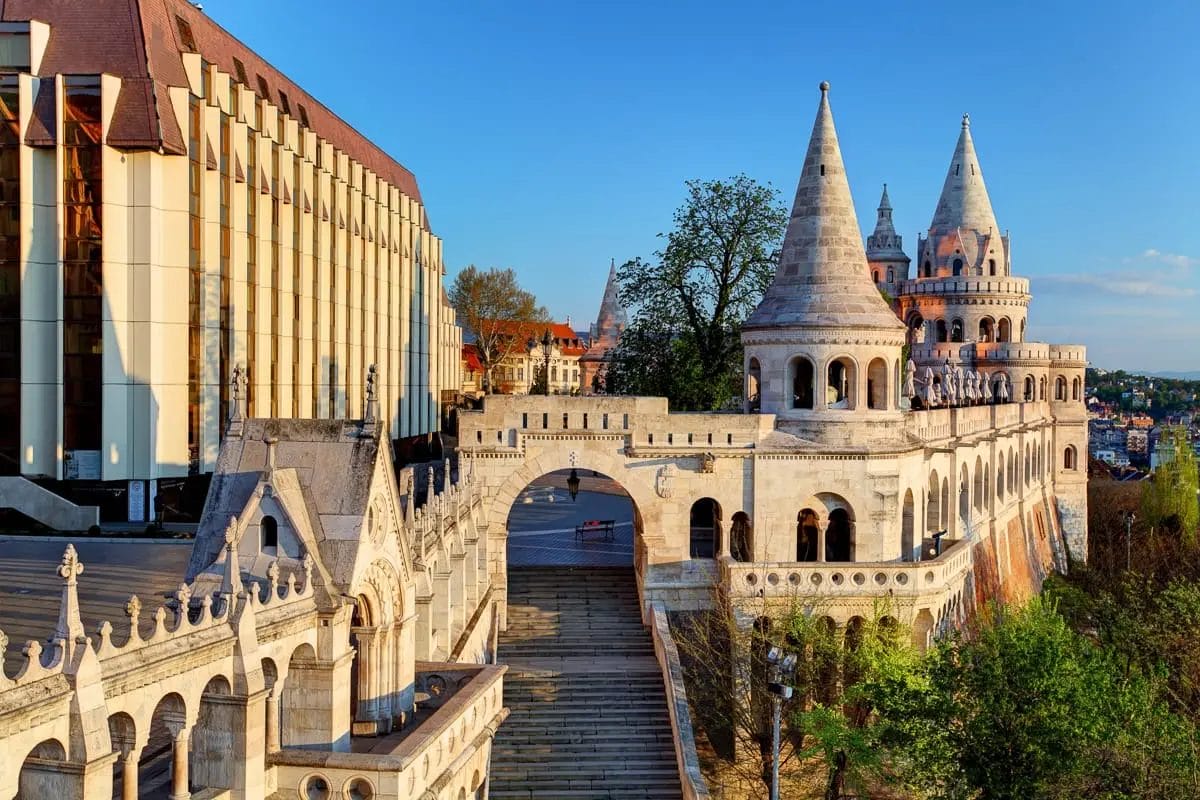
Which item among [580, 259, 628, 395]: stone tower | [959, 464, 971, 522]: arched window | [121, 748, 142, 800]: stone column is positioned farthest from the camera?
[580, 259, 628, 395]: stone tower

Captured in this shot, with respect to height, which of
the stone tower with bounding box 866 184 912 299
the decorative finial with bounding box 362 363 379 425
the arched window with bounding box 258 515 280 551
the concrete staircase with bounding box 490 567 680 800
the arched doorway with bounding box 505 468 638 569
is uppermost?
the stone tower with bounding box 866 184 912 299

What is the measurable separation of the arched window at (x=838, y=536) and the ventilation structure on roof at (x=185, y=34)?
25.0 m

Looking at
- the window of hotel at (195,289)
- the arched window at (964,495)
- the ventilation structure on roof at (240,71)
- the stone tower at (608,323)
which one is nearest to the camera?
the window of hotel at (195,289)

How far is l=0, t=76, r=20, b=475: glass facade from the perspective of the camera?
30781mm

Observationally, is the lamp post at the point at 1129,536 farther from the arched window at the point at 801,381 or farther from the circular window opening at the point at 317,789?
the circular window opening at the point at 317,789

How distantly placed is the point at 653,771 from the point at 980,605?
59.7 feet

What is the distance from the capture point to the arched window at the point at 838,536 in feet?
106

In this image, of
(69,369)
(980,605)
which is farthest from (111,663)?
(980,605)

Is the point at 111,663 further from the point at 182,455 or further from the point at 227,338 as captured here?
the point at 227,338

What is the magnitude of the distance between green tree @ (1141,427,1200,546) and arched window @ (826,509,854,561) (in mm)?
36369

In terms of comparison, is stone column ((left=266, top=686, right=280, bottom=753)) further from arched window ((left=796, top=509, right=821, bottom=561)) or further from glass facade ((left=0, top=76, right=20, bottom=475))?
glass facade ((left=0, top=76, right=20, bottom=475))

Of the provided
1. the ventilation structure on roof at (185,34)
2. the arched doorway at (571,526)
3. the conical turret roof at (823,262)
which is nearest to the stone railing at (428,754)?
the arched doorway at (571,526)

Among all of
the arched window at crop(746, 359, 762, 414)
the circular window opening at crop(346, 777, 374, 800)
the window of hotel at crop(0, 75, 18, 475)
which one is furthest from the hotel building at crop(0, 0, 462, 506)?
the circular window opening at crop(346, 777, 374, 800)

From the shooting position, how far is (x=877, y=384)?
31953 mm
